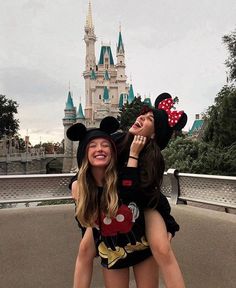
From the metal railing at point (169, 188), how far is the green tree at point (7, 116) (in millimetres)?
31186

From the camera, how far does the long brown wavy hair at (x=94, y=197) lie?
1.58m

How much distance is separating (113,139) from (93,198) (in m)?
0.36

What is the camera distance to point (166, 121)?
5.83 feet

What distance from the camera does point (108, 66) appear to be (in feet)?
188

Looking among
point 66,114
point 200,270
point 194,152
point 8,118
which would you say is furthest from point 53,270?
point 66,114

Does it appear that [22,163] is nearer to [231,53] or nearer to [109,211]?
[231,53]

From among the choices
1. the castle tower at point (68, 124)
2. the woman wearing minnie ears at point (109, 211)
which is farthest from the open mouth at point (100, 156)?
the castle tower at point (68, 124)

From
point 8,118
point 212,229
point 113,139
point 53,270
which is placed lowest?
point 53,270

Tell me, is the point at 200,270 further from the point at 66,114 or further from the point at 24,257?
the point at 66,114

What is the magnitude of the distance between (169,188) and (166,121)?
100 centimetres

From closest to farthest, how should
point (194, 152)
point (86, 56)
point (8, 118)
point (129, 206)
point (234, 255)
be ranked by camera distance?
point (129, 206)
point (234, 255)
point (194, 152)
point (8, 118)
point (86, 56)

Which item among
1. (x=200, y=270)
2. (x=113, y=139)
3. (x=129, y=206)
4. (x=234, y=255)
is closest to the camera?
(x=129, y=206)

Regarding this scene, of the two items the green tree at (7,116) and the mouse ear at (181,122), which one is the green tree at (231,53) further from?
the green tree at (7,116)

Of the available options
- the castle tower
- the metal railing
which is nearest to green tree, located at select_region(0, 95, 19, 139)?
the castle tower
